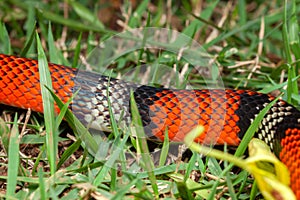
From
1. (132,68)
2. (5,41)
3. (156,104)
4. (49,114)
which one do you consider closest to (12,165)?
(49,114)

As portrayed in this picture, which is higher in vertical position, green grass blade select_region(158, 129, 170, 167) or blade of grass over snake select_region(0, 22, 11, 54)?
blade of grass over snake select_region(0, 22, 11, 54)

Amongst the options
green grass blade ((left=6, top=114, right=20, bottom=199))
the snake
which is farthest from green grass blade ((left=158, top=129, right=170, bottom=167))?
green grass blade ((left=6, top=114, right=20, bottom=199))

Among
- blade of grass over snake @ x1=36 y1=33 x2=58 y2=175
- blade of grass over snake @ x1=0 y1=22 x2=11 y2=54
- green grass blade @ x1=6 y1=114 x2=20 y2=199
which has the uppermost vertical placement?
blade of grass over snake @ x1=0 y1=22 x2=11 y2=54

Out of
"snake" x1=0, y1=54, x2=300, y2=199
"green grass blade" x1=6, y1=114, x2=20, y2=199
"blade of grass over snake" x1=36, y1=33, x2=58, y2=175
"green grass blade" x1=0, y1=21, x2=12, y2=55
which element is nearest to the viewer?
"green grass blade" x1=6, y1=114, x2=20, y2=199

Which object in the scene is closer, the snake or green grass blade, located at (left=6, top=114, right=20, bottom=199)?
green grass blade, located at (left=6, top=114, right=20, bottom=199)

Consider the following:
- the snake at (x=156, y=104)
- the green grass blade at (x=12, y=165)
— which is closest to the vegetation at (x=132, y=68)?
the green grass blade at (x=12, y=165)

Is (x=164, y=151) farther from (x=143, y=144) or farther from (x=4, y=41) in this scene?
(x=4, y=41)

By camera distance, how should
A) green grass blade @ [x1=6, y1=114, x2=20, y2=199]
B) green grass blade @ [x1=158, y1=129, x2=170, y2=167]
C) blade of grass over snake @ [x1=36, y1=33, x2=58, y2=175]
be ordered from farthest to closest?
green grass blade @ [x1=158, y1=129, x2=170, y2=167], blade of grass over snake @ [x1=36, y1=33, x2=58, y2=175], green grass blade @ [x1=6, y1=114, x2=20, y2=199]

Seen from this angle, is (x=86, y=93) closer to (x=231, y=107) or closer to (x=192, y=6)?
(x=231, y=107)

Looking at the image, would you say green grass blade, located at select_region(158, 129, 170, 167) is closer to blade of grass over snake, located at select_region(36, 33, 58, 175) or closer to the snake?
the snake
